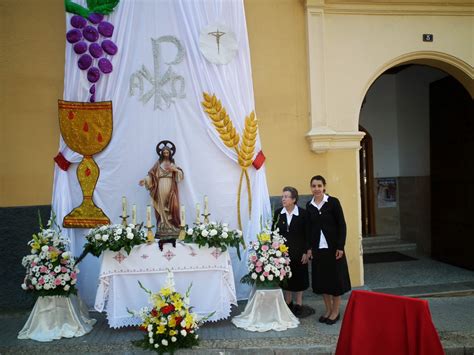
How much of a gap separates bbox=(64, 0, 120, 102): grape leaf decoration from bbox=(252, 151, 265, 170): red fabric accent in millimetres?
2462

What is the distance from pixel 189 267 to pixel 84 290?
189cm

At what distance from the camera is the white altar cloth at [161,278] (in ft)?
15.7

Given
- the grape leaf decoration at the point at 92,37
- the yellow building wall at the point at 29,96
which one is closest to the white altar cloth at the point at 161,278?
the yellow building wall at the point at 29,96

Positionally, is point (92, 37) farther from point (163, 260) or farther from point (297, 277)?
point (297, 277)

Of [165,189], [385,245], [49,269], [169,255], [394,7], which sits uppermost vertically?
[394,7]

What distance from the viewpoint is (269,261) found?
4.89 metres

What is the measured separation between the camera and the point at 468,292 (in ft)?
→ 19.9

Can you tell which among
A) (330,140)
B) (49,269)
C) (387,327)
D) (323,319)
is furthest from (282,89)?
(387,327)

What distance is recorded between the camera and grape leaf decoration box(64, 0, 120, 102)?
579 cm

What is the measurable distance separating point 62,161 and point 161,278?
7.57 ft

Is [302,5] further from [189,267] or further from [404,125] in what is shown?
[404,125]

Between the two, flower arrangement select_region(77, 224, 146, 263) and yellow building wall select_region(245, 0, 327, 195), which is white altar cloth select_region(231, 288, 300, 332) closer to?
flower arrangement select_region(77, 224, 146, 263)

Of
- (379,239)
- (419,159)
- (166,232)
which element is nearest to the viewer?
(166,232)

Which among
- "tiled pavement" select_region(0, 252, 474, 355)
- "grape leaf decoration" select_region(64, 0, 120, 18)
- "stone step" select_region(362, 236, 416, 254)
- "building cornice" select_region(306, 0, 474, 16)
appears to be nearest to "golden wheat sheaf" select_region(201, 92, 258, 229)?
"tiled pavement" select_region(0, 252, 474, 355)
